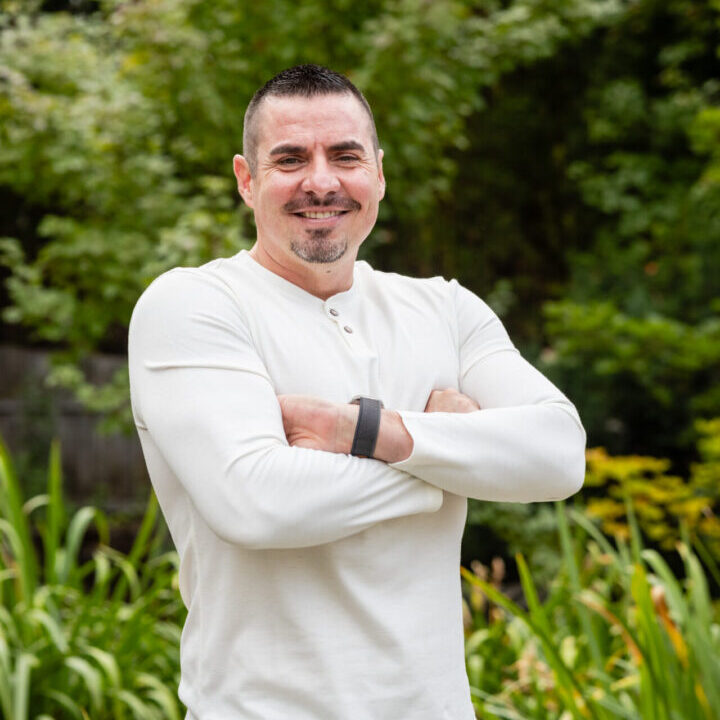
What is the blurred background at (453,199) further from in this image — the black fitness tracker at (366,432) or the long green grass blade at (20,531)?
the black fitness tracker at (366,432)

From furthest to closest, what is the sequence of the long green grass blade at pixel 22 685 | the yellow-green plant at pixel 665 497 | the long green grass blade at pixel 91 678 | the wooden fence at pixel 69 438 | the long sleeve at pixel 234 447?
1. the wooden fence at pixel 69 438
2. the yellow-green plant at pixel 665 497
3. the long green grass blade at pixel 91 678
4. the long green grass blade at pixel 22 685
5. the long sleeve at pixel 234 447

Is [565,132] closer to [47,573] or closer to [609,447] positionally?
[609,447]

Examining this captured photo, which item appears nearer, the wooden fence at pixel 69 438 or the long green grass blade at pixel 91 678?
the long green grass blade at pixel 91 678

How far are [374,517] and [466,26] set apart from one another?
5.72 meters

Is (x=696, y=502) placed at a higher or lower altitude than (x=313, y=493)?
lower

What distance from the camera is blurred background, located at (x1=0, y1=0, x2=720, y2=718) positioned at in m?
5.78

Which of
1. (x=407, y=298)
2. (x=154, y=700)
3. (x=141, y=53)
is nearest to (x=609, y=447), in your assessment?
(x=141, y=53)

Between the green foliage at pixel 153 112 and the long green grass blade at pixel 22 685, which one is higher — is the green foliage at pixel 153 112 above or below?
above

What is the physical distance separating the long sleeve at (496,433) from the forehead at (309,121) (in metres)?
0.41

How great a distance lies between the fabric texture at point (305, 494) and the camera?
1.50 m

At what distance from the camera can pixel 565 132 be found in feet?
30.1

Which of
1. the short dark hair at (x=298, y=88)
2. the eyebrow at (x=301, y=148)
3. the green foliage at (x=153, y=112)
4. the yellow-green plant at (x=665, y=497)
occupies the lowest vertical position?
the yellow-green plant at (x=665, y=497)

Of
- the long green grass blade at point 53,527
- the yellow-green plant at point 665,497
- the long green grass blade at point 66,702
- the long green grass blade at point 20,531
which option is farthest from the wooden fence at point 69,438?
the long green grass blade at point 66,702

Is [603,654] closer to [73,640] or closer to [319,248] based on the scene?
[73,640]
